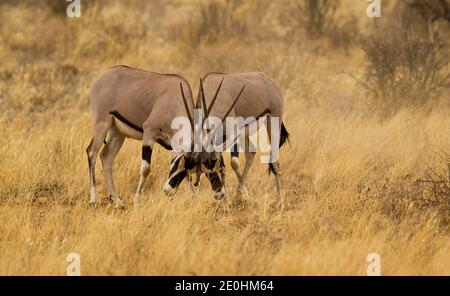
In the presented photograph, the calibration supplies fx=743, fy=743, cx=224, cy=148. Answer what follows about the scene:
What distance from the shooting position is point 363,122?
1196 cm

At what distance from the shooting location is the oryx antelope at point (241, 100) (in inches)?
316

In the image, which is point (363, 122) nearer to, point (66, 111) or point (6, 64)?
point (66, 111)

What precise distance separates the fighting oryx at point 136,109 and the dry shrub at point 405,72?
227 inches

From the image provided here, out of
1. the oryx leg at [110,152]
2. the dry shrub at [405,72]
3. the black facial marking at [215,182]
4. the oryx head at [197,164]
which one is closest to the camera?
the oryx head at [197,164]

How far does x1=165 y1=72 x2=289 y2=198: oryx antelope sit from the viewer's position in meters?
8.02

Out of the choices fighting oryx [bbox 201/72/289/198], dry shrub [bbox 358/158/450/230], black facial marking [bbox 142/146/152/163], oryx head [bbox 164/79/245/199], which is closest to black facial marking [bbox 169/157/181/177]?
oryx head [bbox 164/79/245/199]

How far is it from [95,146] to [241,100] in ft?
5.71

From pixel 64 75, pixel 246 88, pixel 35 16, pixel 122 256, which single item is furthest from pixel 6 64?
pixel 122 256

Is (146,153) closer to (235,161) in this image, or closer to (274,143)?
(235,161)

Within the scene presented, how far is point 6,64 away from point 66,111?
4011 millimetres

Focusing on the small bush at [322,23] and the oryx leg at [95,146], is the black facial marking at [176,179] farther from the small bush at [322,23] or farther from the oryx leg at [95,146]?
the small bush at [322,23]

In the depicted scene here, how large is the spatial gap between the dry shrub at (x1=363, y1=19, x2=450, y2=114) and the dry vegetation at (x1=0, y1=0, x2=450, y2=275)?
29 millimetres

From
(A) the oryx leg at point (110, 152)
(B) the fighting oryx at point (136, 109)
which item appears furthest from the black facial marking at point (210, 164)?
(A) the oryx leg at point (110, 152)

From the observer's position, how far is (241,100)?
333 inches
